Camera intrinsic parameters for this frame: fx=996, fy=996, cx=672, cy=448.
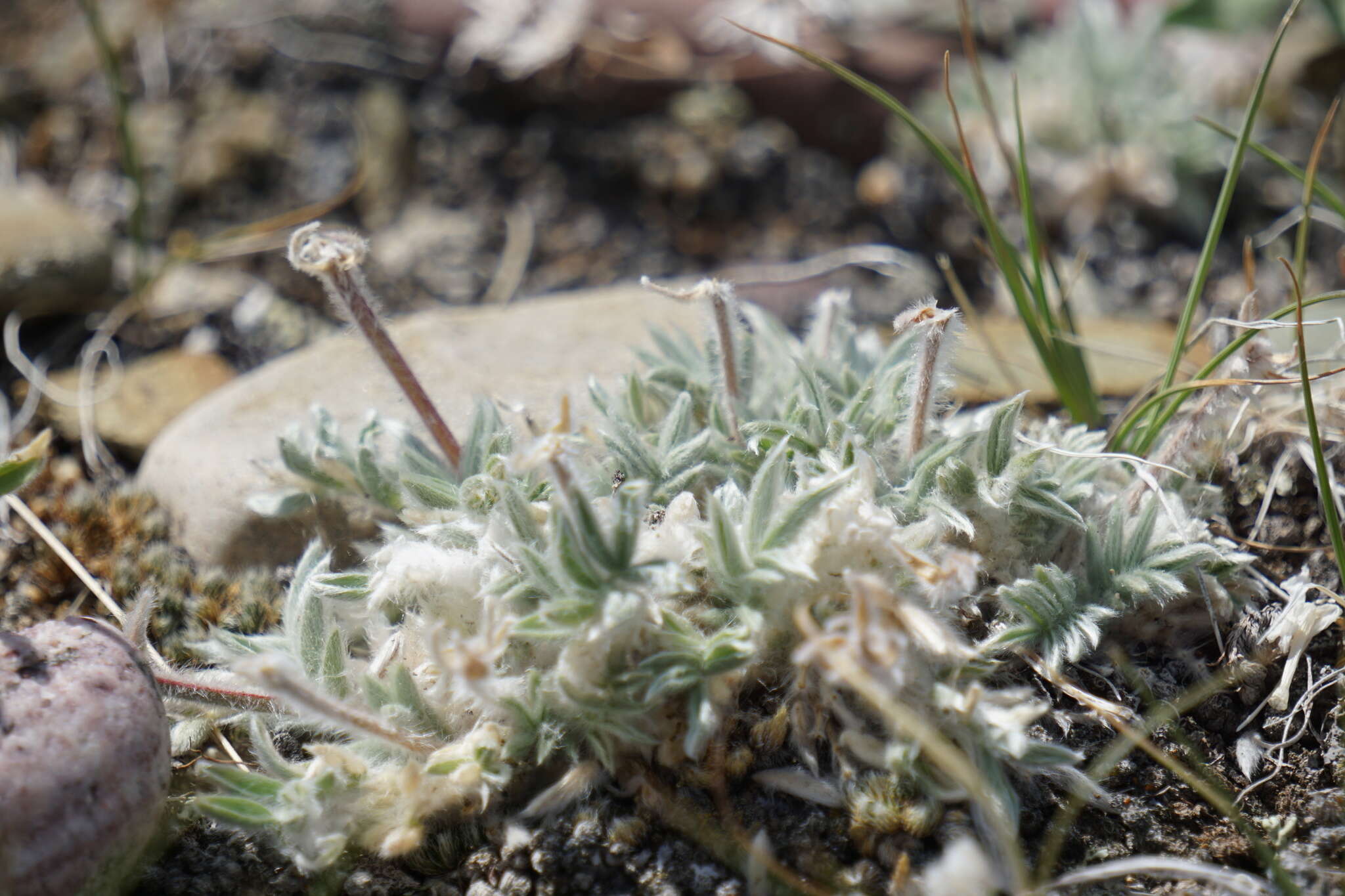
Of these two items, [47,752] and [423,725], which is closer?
[47,752]

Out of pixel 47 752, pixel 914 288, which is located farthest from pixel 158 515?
pixel 914 288

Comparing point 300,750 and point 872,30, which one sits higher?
point 872,30

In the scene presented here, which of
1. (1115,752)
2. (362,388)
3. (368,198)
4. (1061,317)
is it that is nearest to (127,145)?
(368,198)

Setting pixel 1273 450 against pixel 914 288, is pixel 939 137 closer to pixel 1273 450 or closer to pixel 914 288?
pixel 914 288

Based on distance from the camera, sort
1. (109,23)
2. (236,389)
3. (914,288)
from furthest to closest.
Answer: (109,23)
(914,288)
(236,389)

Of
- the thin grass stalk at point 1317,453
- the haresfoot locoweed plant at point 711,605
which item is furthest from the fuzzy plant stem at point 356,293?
the thin grass stalk at point 1317,453

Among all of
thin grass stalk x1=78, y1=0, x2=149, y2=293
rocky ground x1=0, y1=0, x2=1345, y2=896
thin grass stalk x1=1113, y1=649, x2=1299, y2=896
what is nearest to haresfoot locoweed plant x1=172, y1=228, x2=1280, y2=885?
thin grass stalk x1=1113, y1=649, x2=1299, y2=896

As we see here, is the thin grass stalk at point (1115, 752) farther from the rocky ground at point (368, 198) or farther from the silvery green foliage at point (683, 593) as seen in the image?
the rocky ground at point (368, 198)
